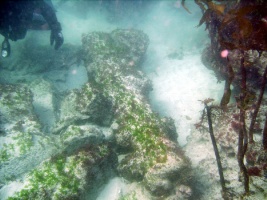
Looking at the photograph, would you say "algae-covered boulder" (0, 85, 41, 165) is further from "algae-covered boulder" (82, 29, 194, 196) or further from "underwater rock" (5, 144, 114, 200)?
"algae-covered boulder" (82, 29, 194, 196)

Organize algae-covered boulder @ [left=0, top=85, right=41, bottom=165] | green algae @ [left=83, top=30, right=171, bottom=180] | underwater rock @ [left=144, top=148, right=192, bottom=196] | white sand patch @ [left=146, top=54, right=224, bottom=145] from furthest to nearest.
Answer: white sand patch @ [left=146, top=54, right=224, bottom=145], algae-covered boulder @ [left=0, top=85, right=41, bottom=165], green algae @ [left=83, top=30, right=171, bottom=180], underwater rock @ [left=144, top=148, right=192, bottom=196]

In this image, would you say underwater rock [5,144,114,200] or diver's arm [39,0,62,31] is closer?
underwater rock [5,144,114,200]

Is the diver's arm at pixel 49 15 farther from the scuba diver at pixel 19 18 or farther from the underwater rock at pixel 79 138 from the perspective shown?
the underwater rock at pixel 79 138

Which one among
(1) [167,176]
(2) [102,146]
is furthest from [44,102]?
(1) [167,176]

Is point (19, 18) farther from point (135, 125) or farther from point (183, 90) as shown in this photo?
point (183, 90)

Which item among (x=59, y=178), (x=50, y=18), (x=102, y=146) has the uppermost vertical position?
(x=50, y=18)

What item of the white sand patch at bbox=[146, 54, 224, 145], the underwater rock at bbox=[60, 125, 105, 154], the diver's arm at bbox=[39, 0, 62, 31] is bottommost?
the underwater rock at bbox=[60, 125, 105, 154]

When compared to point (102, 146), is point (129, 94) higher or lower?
higher

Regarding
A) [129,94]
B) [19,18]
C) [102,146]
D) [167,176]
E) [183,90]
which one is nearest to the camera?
[167,176]

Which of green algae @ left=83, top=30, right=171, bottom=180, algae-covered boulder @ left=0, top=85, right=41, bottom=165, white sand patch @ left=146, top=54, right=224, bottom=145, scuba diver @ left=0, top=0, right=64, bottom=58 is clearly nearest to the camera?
green algae @ left=83, top=30, right=171, bottom=180

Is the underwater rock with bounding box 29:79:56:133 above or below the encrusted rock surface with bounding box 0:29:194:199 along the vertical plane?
below

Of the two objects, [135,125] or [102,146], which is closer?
[102,146]

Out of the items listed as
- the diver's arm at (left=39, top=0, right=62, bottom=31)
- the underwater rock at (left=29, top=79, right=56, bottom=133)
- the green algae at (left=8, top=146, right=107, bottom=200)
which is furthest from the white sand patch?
the diver's arm at (left=39, top=0, right=62, bottom=31)

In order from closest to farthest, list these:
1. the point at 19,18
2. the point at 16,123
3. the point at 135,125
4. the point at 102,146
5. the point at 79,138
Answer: the point at 79,138
the point at 102,146
the point at 135,125
the point at 16,123
the point at 19,18
